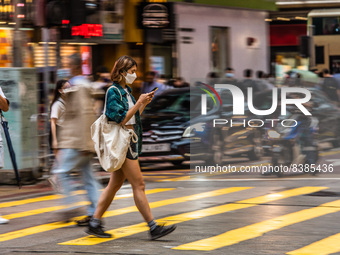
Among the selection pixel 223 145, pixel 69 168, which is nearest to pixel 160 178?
pixel 223 145

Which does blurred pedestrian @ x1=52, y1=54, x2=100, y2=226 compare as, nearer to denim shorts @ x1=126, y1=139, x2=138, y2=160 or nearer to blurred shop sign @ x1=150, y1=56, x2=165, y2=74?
denim shorts @ x1=126, y1=139, x2=138, y2=160

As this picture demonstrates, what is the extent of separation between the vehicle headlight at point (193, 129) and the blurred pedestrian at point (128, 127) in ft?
23.2

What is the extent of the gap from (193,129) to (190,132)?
0.35ft

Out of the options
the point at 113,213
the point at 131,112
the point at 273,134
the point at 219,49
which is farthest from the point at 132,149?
the point at 219,49

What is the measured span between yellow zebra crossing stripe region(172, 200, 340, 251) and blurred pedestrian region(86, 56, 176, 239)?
44 centimetres

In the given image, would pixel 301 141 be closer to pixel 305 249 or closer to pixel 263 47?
pixel 305 249

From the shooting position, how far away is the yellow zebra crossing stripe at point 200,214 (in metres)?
7.92

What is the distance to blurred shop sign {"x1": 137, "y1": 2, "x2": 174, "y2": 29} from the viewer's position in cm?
2248

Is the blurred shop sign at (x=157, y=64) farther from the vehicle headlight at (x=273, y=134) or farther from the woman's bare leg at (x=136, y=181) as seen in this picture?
the woman's bare leg at (x=136, y=181)

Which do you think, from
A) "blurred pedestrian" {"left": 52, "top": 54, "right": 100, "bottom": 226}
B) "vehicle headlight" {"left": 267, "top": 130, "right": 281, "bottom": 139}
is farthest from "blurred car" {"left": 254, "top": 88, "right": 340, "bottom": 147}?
"blurred pedestrian" {"left": 52, "top": 54, "right": 100, "bottom": 226}

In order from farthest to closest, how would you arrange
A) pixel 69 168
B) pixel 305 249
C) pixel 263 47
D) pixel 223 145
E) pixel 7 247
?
pixel 263 47 < pixel 223 145 < pixel 69 168 < pixel 7 247 < pixel 305 249

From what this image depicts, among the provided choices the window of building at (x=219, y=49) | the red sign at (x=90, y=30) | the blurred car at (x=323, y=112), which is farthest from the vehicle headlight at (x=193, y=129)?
the window of building at (x=219, y=49)

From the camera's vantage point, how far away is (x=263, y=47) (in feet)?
103

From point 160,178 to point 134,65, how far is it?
6.20m
